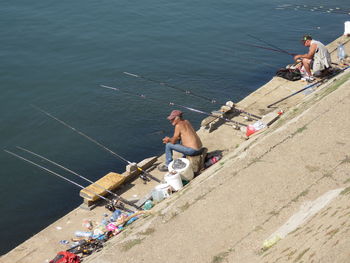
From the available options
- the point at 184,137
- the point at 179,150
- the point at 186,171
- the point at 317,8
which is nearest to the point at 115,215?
the point at 186,171

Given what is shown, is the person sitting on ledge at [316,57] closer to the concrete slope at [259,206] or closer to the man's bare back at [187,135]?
the concrete slope at [259,206]

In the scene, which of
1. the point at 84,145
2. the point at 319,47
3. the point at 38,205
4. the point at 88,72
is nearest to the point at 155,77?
the point at 88,72

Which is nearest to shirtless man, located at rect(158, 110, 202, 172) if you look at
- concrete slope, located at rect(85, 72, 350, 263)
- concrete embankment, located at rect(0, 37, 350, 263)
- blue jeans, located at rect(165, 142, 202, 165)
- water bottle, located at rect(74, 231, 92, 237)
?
blue jeans, located at rect(165, 142, 202, 165)

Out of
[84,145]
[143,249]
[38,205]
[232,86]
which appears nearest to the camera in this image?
[143,249]

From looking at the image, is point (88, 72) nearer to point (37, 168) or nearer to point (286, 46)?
point (37, 168)

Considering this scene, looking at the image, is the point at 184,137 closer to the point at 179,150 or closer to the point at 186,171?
the point at 179,150

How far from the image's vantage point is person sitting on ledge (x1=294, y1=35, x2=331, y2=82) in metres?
14.2

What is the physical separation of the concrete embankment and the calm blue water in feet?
9.66

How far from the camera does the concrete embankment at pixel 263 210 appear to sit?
6.64 meters

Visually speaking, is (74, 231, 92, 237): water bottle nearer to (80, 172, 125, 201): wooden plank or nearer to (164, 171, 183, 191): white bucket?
(80, 172, 125, 201): wooden plank

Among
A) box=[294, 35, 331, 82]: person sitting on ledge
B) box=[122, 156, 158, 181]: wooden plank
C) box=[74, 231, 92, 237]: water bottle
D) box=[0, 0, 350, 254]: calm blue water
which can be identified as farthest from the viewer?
box=[294, 35, 331, 82]: person sitting on ledge

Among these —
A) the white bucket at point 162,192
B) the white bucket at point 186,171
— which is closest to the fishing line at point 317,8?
the white bucket at point 186,171

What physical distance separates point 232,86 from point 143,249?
35.4ft

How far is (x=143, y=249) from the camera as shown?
762 cm
